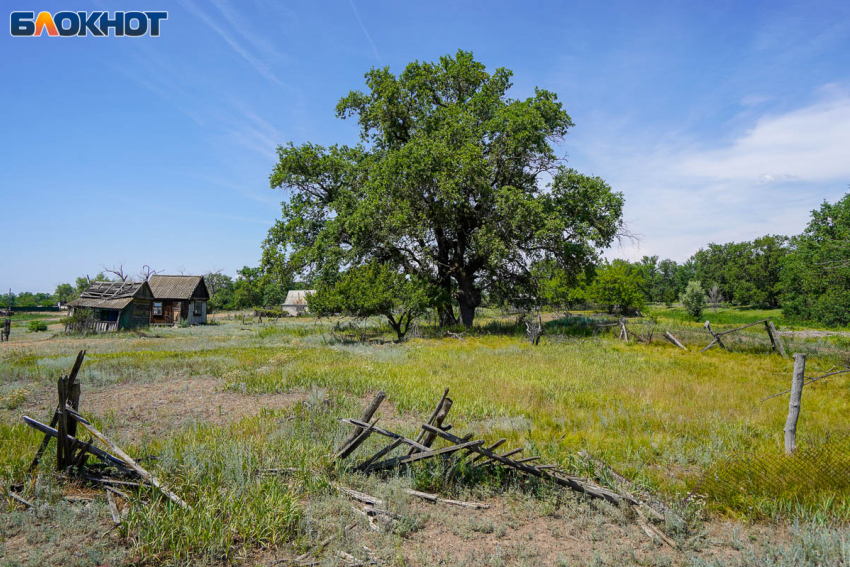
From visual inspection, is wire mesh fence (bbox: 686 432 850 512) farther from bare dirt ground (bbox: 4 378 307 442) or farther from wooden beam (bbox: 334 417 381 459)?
bare dirt ground (bbox: 4 378 307 442)

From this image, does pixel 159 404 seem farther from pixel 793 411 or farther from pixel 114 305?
pixel 114 305

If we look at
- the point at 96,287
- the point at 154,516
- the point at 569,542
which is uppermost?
the point at 96,287

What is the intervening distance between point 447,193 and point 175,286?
37.4 metres

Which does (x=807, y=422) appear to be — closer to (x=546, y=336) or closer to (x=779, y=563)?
(x=779, y=563)

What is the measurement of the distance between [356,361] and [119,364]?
913 cm

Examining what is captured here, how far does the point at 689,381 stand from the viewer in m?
13.4

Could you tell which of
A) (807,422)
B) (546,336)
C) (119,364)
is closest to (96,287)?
(119,364)

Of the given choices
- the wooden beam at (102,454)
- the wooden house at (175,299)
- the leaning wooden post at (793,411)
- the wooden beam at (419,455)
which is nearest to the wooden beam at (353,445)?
the wooden beam at (419,455)

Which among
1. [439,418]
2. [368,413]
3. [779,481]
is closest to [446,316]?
[439,418]

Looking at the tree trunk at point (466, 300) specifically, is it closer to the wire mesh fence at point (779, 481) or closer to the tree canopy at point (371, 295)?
the tree canopy at point (371, 295)

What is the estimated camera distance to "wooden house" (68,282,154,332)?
37531 mm

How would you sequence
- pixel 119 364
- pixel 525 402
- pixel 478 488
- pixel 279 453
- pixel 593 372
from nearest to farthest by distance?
pixel 478 488 < pixel 279 453 < pixel 525 402 < pixel 593 372 < pixel 119 364

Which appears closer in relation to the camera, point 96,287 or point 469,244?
point 469,244

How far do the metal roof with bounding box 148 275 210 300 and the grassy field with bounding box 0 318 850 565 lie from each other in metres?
34.1
